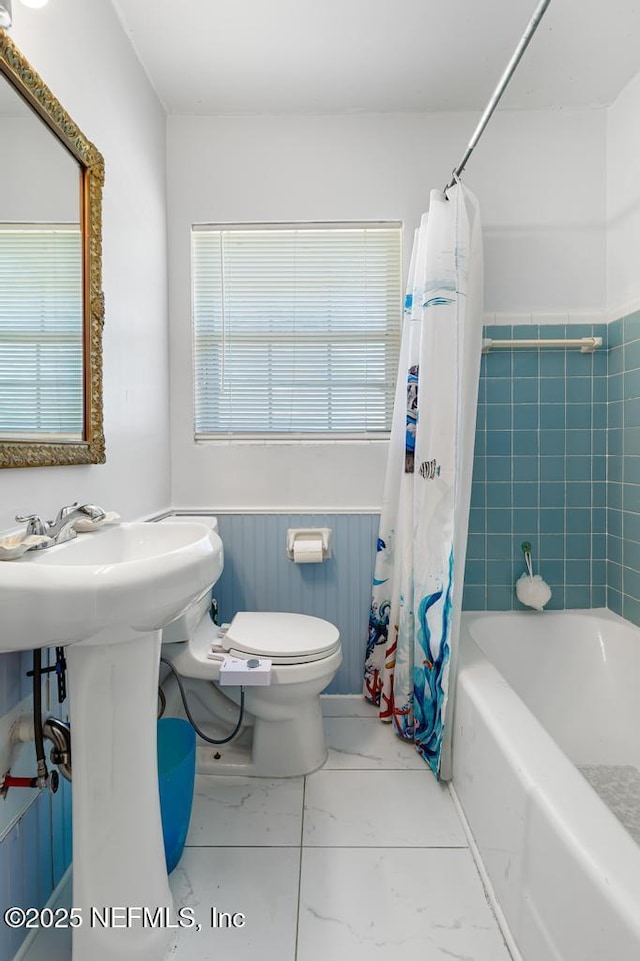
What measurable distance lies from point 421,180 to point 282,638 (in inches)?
73.0

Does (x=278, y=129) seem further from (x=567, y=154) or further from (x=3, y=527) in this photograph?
(x=3, y=527)

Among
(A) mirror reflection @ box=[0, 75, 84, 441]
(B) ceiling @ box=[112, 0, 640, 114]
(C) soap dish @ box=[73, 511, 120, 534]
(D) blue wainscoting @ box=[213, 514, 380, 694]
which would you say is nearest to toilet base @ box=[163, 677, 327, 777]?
(D) blue wainscoting @ box=[213, 514, 380, 694]

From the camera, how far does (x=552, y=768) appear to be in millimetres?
1090

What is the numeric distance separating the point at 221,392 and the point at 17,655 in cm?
133

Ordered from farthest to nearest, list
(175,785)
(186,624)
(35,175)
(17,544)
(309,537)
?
(309,537) → (186,624) → (175,785) → (35,175) → (17,544)

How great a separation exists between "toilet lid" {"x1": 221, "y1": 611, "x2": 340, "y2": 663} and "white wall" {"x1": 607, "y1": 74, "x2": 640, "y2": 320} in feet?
5.33

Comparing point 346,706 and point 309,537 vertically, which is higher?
point 309,537

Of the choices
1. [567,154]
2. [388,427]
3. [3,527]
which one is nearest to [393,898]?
[3,527]

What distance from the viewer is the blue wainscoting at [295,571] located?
2164 mm

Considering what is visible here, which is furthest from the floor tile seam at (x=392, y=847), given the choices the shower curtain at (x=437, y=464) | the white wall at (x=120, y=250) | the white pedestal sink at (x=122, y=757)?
the white wall at (x=120, y=250)

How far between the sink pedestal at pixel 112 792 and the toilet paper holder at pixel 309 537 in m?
1.06

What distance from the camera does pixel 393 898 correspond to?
49.4 inches

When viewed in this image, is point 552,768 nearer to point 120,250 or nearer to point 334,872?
point 334,872

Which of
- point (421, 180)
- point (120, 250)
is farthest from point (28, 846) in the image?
point (421, 180)
